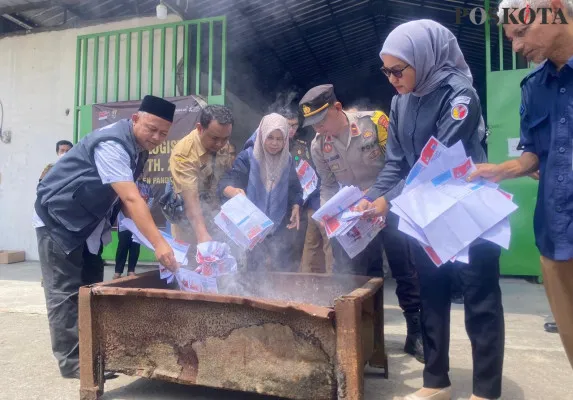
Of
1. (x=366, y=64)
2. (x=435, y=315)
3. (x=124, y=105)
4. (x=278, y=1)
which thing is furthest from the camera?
(x=366, y=64)

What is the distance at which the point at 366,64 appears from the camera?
9.14 m

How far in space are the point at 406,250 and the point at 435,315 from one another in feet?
2.61

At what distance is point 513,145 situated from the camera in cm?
498

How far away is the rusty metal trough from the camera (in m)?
1.95

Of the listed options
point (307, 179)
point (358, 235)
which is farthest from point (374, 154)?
point (307, 179)

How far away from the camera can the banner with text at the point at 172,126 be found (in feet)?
18.8

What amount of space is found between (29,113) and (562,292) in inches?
292

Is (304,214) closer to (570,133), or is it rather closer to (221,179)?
(221,179)

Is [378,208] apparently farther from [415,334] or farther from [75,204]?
[75,204]

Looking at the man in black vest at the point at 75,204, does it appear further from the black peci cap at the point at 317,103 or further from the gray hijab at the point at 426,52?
the gray hijab at the point at 426,52

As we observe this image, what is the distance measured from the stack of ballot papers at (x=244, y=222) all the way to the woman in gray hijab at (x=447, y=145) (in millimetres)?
665

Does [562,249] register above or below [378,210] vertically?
below

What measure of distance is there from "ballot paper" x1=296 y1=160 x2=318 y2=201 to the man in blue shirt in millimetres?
1827

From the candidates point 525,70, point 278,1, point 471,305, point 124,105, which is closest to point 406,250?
point 471,305
